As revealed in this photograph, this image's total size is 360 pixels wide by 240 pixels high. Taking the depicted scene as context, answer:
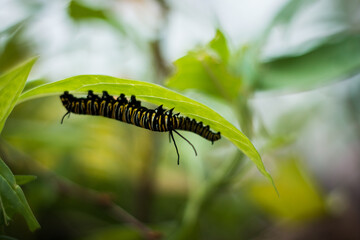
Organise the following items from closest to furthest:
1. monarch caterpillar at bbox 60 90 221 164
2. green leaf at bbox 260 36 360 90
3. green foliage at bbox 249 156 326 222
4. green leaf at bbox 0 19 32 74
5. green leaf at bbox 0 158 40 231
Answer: green leaf at bbox 0 158 40 231 → monarch caterpillar at bbox 60 90 221 164 → green leaf at bbox 260 36 360 90 → green leaf at bbox 0 19 32 74 → green foliage at bbox 249 156 326 222

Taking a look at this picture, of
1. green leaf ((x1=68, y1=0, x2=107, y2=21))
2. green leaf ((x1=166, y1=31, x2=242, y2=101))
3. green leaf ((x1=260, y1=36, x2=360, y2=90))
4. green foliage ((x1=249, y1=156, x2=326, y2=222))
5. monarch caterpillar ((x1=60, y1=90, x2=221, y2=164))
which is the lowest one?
green foliage ((x1=249, y1=156, x2=326, y2=222))

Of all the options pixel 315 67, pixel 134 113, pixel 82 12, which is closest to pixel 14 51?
pixel 82 12

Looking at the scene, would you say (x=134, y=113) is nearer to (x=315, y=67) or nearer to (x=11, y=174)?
(x=11, y=174)

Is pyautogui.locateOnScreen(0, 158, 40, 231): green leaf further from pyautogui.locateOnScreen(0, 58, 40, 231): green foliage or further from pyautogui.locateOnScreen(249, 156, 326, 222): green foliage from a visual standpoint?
pyautogui.locateOnScreen(249, 156, 326, 222): green foliage

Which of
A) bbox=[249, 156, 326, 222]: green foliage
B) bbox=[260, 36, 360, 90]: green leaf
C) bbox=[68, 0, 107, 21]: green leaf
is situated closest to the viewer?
bbox=[260, 36, 360, 90]: green leaf

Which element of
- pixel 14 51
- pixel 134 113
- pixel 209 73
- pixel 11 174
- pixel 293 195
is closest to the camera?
pixel 11 174

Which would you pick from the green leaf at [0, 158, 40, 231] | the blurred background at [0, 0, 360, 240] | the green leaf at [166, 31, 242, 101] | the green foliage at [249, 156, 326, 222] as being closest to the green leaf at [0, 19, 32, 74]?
the blurred background at [0, 0, 360, 240]

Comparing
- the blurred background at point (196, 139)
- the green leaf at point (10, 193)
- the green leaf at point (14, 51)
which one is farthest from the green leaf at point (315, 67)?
the green leaf at point (14, 51)
